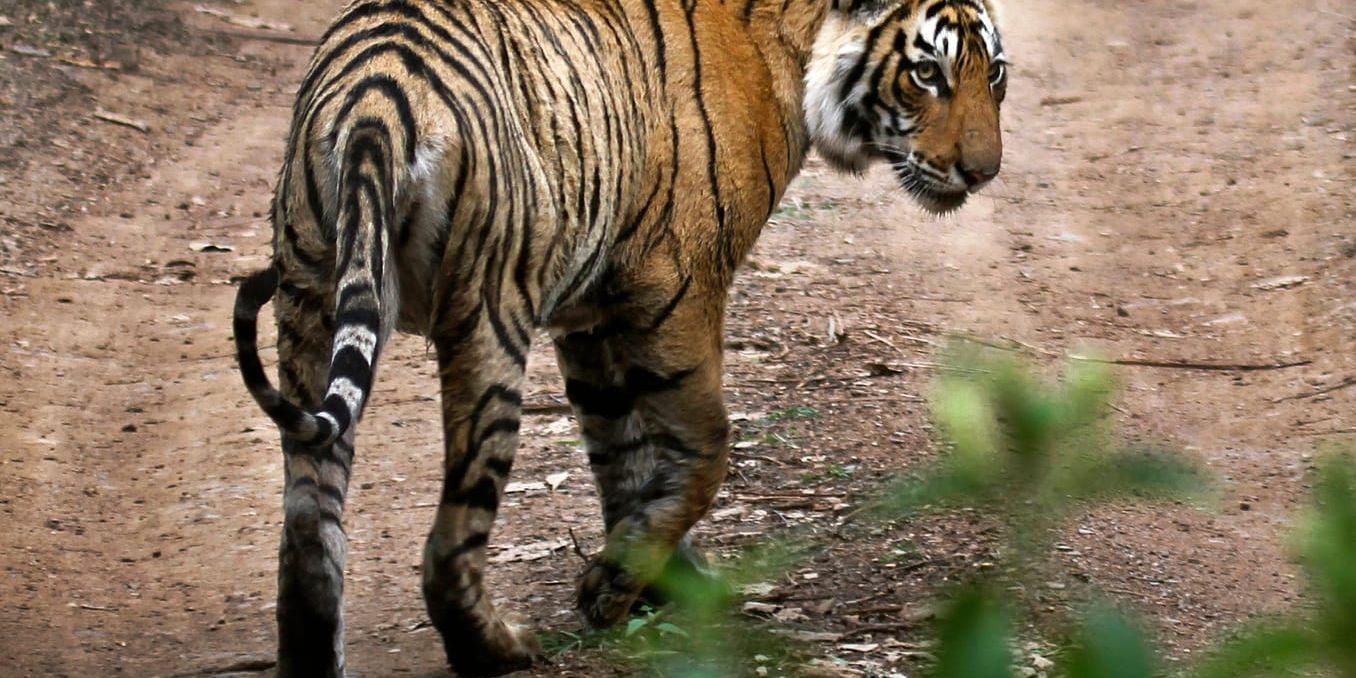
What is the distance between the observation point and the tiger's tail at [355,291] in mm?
2986

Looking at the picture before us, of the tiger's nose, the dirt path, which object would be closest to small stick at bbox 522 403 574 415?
the dirt path

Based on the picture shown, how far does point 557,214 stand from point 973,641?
8.84 ft

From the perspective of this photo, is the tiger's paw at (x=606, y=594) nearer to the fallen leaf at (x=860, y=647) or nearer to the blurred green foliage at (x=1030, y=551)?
the fallen leaf at (x=860, y=647)

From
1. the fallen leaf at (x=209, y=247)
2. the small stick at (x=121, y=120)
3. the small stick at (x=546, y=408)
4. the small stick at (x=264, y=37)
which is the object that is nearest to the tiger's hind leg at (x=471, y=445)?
the small stick at (x=546, y=408)

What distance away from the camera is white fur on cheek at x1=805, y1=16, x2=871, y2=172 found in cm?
428

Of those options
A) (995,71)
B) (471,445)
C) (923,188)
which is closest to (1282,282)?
(995,71)

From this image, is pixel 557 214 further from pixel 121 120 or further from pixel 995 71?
pixel 121 120

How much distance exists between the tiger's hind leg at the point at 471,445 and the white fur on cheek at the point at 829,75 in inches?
48.5

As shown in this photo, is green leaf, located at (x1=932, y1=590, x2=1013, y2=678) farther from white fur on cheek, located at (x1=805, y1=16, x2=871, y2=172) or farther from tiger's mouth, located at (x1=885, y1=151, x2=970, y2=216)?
tiger's mouth, located at (x1=885, y1=151, x2=970, y2=216)

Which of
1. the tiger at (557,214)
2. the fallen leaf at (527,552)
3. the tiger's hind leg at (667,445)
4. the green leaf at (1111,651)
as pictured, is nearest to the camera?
the green leaf at (1111,651)

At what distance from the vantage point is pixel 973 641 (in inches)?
35.9

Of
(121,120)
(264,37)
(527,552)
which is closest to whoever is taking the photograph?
(527,552)

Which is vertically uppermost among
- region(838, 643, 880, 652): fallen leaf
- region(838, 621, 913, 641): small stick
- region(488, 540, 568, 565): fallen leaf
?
region(838, 621, 913, 641): small stick

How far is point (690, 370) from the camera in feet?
12.9
